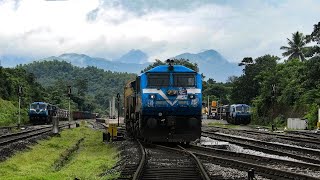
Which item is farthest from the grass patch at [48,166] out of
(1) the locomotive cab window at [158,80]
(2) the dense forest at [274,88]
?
(2) the dense forest at [274,88]

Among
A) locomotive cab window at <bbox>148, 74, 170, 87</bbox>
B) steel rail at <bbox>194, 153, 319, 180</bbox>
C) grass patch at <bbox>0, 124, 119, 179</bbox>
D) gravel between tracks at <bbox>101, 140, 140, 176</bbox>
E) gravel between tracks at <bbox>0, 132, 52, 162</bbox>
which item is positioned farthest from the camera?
locomotive cab window at <bbox>148, 74, 170, 87</bbox>

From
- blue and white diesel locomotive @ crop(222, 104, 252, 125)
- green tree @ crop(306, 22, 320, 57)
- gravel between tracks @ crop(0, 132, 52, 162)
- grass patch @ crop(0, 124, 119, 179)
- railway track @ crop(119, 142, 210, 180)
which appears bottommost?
grass patch @ crop(0, 124, 119, 179)

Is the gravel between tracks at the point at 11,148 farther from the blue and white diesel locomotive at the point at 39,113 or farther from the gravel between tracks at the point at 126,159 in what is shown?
the blue and white diesel locomotive at the point at 39,113

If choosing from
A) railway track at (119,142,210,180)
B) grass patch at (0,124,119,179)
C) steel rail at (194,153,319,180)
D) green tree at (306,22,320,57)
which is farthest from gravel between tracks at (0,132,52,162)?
green tree at (306,22,320,57)

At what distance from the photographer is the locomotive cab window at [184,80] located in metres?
20.5

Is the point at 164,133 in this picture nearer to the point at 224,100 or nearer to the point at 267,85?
the point at 267,85

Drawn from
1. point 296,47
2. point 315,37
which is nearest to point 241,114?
point 315,37

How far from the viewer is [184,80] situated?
20547 millimetres

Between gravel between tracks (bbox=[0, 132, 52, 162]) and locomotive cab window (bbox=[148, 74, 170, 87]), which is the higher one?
locomotive cab window (bbox=[148, 74, 170, 87])

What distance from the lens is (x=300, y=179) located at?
34.1 feet

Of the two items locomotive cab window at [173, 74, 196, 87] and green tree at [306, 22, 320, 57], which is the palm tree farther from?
locomotive cab window at [173, 74, 196, 87]

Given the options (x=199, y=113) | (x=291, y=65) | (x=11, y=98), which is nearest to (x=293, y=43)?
(x=291, y=65)

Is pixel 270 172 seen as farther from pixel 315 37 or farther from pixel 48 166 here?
pixel 315 37

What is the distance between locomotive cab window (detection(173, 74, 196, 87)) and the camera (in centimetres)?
2048
